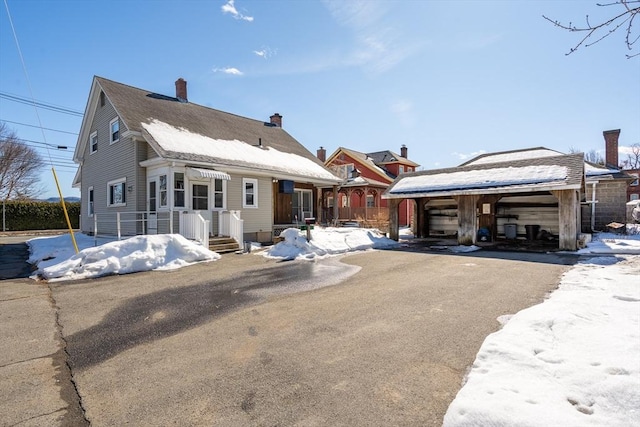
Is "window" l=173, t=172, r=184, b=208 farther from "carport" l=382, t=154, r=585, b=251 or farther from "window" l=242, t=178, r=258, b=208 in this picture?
"carport" l=382, t=154, r=585, b=251

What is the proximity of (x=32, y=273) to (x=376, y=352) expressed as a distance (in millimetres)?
9817

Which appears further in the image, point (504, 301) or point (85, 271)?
point (85, 271)

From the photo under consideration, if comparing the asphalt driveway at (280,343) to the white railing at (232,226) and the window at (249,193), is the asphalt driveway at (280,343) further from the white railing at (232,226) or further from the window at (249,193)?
the window at (249,193)

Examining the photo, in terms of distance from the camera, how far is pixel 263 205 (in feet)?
52.2

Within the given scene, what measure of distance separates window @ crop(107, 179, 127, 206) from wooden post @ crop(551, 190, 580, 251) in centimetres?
1761

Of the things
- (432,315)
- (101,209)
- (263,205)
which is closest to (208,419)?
(432,315)

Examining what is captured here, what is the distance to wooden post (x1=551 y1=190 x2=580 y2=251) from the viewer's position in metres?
12.2

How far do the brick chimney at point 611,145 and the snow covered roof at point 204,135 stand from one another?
17.5 meters

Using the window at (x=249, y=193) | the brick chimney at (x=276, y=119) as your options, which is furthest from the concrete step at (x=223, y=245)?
the brick chimney at (x=276, y=119)

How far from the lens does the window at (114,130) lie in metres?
15.2

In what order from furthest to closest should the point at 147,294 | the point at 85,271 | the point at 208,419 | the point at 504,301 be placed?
the point at 85,271, the point at 147,294, the point at 504,301, the point at 208,419

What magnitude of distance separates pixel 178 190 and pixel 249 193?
333 centimetres

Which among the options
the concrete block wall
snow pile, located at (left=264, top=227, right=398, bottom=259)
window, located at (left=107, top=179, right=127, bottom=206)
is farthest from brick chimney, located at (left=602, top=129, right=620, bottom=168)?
window, located at (left=107, top=179, right=127, bottom=206)

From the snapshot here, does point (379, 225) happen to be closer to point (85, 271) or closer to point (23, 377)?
point (85, 271)
